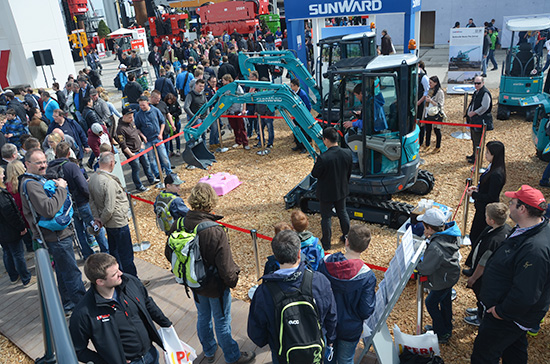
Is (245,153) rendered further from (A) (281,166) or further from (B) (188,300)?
(B) (188,300)

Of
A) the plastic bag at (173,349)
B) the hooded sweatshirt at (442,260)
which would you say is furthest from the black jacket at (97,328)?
the hooded sweatshirt at (442,260)

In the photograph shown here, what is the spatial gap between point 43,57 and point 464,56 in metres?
19.1

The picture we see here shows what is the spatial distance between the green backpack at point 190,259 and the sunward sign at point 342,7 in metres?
11.6

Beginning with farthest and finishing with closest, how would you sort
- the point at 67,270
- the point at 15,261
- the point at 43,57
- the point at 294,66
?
the point at 43,57, the point at 294,66, the point at 15,261, the point at 67,270

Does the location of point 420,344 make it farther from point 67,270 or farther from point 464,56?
point 464,56

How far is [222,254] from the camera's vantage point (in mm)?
3947

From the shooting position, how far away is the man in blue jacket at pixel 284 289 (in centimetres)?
313

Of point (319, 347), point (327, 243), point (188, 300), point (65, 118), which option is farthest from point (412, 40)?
point (319, 347)

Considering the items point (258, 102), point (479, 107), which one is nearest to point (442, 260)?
point (258, 102)

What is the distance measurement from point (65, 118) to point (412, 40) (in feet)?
34.5

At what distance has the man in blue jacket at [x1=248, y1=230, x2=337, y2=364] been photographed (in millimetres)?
3133

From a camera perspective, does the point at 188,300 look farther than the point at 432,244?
Yes

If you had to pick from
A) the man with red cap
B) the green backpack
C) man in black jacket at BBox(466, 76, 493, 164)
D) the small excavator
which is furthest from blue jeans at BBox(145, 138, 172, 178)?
the man with red cap

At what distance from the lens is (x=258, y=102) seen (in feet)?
27.3
